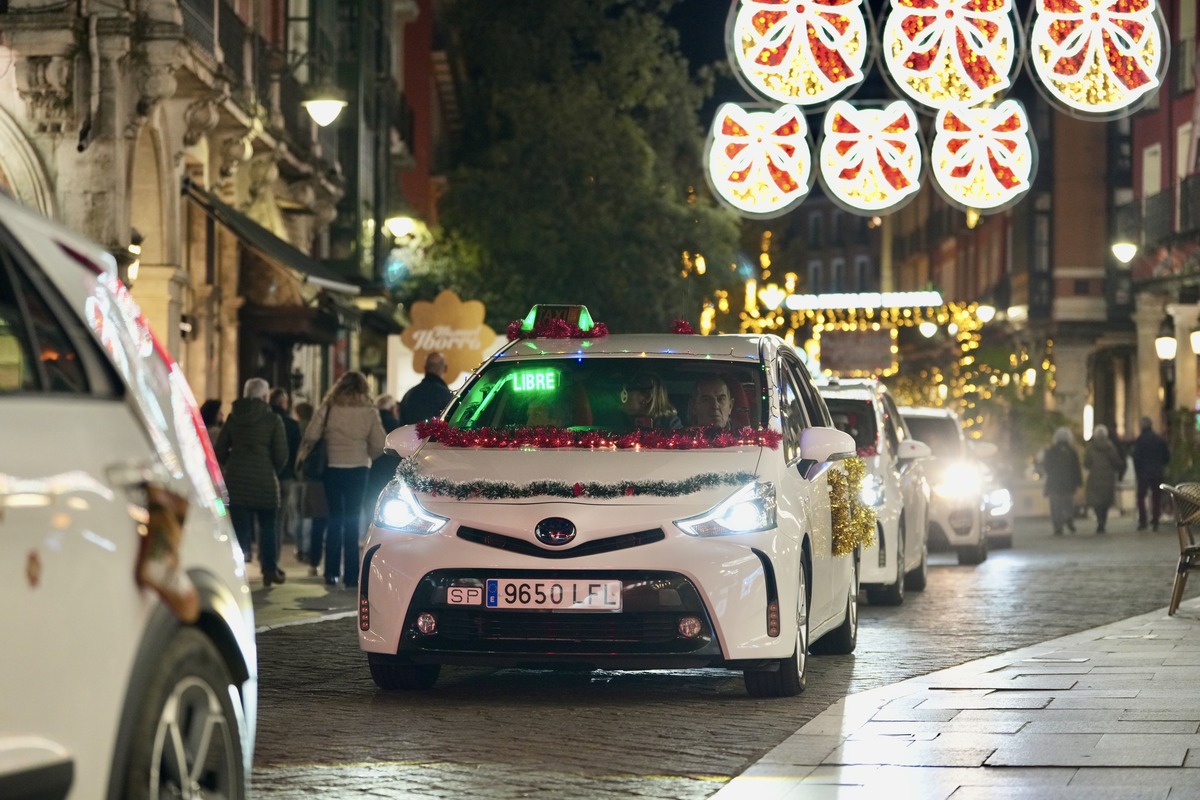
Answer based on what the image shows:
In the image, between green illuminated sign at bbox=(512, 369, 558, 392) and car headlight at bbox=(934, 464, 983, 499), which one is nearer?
green illuminated sign at bbox=(512, 369, 558, 392)

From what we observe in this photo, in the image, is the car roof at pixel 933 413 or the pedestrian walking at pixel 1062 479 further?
the pedestrian walking at pixel 1062 479

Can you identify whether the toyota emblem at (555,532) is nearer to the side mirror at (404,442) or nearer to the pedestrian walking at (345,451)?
the side mirror at (404,442)

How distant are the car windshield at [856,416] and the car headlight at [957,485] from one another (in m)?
6.49

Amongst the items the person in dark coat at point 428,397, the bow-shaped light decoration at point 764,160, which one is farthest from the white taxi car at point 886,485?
the bow-shaped light decoration at point 764,160

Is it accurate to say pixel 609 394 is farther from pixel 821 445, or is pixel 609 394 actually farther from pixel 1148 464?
pixel 1148 464

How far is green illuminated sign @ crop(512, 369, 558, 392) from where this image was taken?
11070 millimetres

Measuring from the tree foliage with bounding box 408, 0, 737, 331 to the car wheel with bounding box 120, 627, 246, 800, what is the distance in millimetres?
39649

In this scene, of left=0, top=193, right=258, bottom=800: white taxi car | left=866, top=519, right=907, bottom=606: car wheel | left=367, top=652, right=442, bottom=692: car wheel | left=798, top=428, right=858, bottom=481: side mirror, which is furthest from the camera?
left=866, top=519, right=907, bottom=606: car wheel

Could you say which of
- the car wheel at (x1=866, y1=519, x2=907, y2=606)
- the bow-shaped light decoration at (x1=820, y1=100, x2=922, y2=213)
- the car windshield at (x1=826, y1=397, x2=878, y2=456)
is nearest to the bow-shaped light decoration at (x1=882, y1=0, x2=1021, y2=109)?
the bow-shaped light decoration at (x1=820, y1=100, x2=922, y2=213)

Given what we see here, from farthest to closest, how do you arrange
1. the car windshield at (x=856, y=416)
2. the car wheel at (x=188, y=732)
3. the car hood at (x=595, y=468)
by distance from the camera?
the car windshield at (x=856, y=416)
the car hood at (x=595, y=468)
the car wheel at (x=188, y=732)

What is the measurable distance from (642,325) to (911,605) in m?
30.3

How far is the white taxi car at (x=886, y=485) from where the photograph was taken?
636 inches

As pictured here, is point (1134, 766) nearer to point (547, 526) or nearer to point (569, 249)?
point (547, 526)

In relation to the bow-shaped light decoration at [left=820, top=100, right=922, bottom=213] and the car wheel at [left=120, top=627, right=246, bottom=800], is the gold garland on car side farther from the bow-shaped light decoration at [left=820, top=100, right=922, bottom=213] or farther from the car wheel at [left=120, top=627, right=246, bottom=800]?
the bow-shaped light decoration at [left=820, top=100, right=922, bottom=213]
